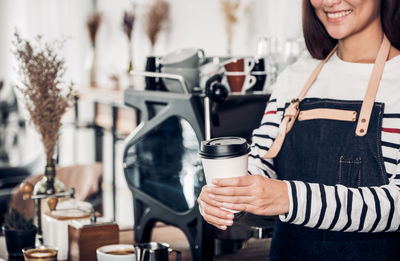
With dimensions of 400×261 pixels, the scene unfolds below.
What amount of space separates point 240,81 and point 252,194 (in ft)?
2.38

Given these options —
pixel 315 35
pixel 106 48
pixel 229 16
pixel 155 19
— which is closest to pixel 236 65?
pixel 315 35

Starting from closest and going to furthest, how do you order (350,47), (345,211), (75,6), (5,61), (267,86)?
(345,211), (350,47), (267,86), (75,6), (5,61)

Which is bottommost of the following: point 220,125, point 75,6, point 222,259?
point 222,259

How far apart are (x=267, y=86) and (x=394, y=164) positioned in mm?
667

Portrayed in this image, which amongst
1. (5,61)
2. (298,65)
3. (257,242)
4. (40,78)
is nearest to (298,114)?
(298,65)

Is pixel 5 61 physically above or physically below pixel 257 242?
above

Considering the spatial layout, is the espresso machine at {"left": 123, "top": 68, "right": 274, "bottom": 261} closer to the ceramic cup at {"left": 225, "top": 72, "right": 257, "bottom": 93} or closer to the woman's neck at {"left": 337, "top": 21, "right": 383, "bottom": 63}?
the ceramic cup at {"left": 225, "top": 72, "right": 257, "bottom": 93}

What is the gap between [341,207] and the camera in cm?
126

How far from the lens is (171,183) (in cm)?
189

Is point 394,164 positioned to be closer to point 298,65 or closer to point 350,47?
point 350,47

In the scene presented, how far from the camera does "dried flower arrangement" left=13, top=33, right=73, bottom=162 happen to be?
6.04 feet

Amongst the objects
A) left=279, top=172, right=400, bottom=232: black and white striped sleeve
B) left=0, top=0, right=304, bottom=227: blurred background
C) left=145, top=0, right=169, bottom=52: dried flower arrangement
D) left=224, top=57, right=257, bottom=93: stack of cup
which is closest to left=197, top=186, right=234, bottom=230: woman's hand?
left=279, top=172, right=400, bottom=232: black and white striped sleeve

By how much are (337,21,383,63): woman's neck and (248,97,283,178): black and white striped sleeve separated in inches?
9.1

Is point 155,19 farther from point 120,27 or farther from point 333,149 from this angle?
point 333,149
